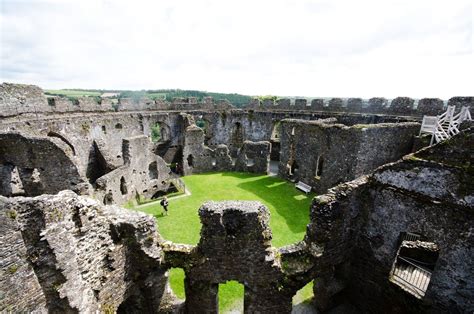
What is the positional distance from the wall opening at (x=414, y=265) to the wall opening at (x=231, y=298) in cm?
580

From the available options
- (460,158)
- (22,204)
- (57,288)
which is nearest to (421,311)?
(460,158)

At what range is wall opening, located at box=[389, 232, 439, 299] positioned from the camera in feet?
28.4

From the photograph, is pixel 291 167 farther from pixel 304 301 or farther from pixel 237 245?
pixel 237 245

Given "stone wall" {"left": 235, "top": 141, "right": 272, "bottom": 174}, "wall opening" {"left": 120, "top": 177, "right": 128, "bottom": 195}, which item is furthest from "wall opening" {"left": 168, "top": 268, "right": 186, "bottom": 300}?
"stone wall" {"left": 235, "top": 141, "right": 272, "bottom": 174}

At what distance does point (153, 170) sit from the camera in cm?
2150

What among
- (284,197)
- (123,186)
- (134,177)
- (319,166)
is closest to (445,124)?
(319,166)

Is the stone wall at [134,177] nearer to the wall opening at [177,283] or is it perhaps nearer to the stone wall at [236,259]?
the wall opening at [177,283]

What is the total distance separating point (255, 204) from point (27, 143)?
40.0 ft

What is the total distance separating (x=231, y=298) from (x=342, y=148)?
12.0m

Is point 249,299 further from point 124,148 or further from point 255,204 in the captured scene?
point 124,148

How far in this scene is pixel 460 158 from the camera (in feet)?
23.0

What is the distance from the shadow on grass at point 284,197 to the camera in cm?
1525

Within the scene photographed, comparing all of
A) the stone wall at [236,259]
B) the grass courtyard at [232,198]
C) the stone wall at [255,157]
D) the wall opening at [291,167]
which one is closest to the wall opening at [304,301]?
the grass courtyard at [232,198]

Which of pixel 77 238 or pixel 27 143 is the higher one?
pixel 27 143
